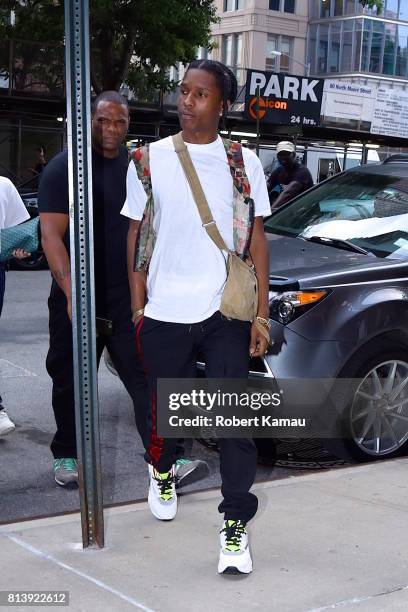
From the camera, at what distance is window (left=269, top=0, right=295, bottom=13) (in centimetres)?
6631

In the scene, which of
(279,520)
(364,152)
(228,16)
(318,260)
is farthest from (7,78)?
(228,16)

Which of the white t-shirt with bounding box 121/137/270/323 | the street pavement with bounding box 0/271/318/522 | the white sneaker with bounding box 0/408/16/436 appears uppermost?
the white t-shirt with bounding box 121/137/270/323

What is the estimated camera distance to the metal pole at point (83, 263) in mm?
4016

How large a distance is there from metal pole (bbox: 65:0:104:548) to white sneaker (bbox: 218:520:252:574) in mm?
529

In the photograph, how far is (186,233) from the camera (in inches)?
164

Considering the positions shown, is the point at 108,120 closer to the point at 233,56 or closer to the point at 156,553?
the point at 156,553

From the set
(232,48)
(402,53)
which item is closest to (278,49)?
(232,48)

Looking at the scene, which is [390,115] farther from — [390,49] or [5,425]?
[390,49]

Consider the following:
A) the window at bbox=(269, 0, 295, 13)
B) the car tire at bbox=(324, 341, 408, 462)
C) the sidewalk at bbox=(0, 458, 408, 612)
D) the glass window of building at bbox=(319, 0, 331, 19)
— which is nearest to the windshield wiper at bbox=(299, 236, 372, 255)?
the car tire at bbox=(324, 341, 408, 462)

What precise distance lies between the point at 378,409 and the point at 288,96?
940 inches

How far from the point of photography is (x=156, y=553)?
14.1 feet

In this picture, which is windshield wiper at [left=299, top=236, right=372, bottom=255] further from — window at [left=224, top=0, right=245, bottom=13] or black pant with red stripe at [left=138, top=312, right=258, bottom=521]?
window at [left=224, top=0, right=245, bottom=13]

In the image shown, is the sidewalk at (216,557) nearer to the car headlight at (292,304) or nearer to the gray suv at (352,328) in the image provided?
the gray suv at (352,328)

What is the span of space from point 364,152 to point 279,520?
89.3ft
